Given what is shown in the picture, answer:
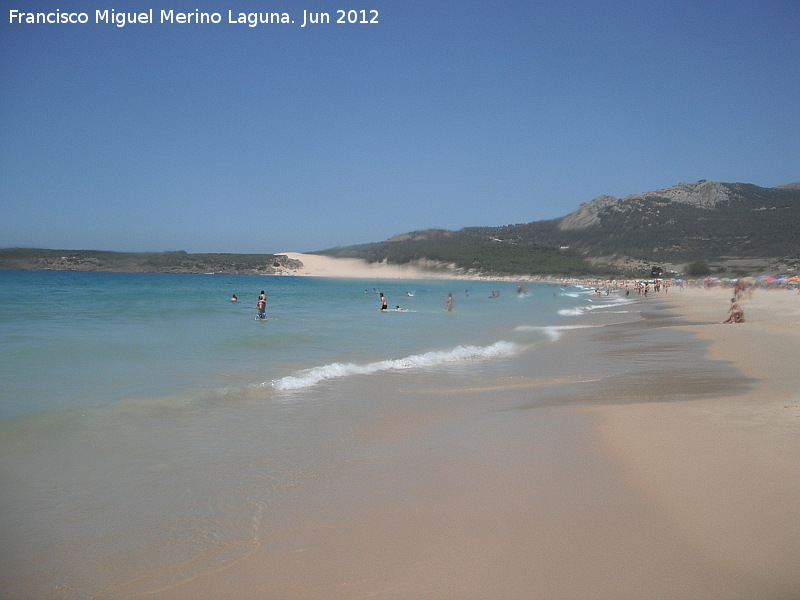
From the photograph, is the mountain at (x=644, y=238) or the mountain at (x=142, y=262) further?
the mountain at (x=142, y=262)

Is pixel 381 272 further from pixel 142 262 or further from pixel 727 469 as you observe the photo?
pixel 727 469

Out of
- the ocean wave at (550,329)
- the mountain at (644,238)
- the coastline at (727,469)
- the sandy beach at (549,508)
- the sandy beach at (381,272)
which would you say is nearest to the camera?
the sandy beach at (549,508)

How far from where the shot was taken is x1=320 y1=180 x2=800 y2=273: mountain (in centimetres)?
9394

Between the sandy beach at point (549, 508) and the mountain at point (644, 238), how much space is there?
3383 inches

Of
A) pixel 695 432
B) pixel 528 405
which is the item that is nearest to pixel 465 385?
pixel 528 405

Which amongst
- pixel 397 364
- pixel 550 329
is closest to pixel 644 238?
pixel 550 329

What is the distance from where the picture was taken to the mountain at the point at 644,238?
308 ft

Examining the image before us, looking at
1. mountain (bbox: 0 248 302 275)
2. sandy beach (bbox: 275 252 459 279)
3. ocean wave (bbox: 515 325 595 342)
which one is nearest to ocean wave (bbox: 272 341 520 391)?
ocean wave (bbox: 515 325 595 342)

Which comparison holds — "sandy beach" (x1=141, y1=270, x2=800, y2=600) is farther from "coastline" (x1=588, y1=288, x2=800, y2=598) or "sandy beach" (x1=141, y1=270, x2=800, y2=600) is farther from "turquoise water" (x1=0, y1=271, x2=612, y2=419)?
"turquoise water" (x1=0, y1=271, x2=612, y2=419)

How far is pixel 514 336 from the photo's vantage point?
62.5 feet

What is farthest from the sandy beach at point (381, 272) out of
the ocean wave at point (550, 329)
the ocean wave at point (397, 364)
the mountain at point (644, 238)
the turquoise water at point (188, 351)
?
the ocean wave at point (397, 364)

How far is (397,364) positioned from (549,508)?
8.18m

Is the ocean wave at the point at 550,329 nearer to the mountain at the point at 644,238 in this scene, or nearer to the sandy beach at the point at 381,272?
the mountain at the point at 644,238

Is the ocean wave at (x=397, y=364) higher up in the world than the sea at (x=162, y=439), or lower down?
lower down
